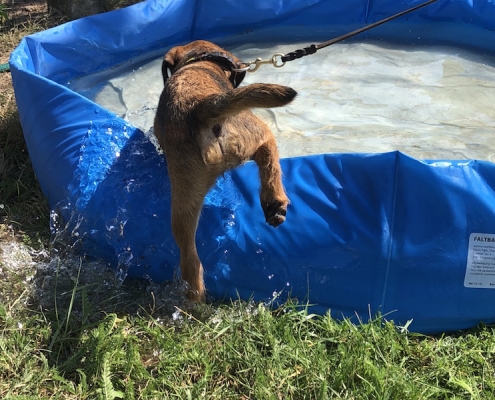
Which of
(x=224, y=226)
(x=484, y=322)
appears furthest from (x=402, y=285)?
(x=224, y=226)

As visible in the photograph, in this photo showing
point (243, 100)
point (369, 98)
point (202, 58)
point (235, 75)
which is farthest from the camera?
point (369, 98)

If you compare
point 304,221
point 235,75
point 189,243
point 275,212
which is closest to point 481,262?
point 304,221

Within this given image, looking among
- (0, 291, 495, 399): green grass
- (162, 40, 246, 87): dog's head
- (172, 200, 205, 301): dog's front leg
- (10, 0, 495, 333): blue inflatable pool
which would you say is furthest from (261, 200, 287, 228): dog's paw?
(162, 40, 246, 87): dog's head

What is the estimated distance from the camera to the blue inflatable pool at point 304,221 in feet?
8.79

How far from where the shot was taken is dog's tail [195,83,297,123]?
2.07 m

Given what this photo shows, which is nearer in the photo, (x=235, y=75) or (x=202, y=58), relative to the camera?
(x=202, y=58)

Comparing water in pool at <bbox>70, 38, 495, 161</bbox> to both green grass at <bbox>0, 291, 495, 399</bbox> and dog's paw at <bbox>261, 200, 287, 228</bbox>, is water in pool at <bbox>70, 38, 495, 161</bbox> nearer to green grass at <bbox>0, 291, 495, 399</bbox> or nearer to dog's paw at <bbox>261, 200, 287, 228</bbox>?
dog's paw at <bbox>261, 200, 287, 228</bbox>

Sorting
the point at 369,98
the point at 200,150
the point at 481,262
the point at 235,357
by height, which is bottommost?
the point at 235,357

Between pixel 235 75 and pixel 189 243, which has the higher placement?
pixel 235 75

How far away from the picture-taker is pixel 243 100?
219 cm

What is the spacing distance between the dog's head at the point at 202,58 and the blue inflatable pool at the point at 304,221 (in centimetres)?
52

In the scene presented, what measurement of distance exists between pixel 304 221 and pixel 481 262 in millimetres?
918

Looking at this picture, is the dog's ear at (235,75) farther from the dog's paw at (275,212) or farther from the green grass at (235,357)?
the green grass at (235,357)

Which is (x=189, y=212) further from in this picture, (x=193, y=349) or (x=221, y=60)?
(x=221, y=60)
